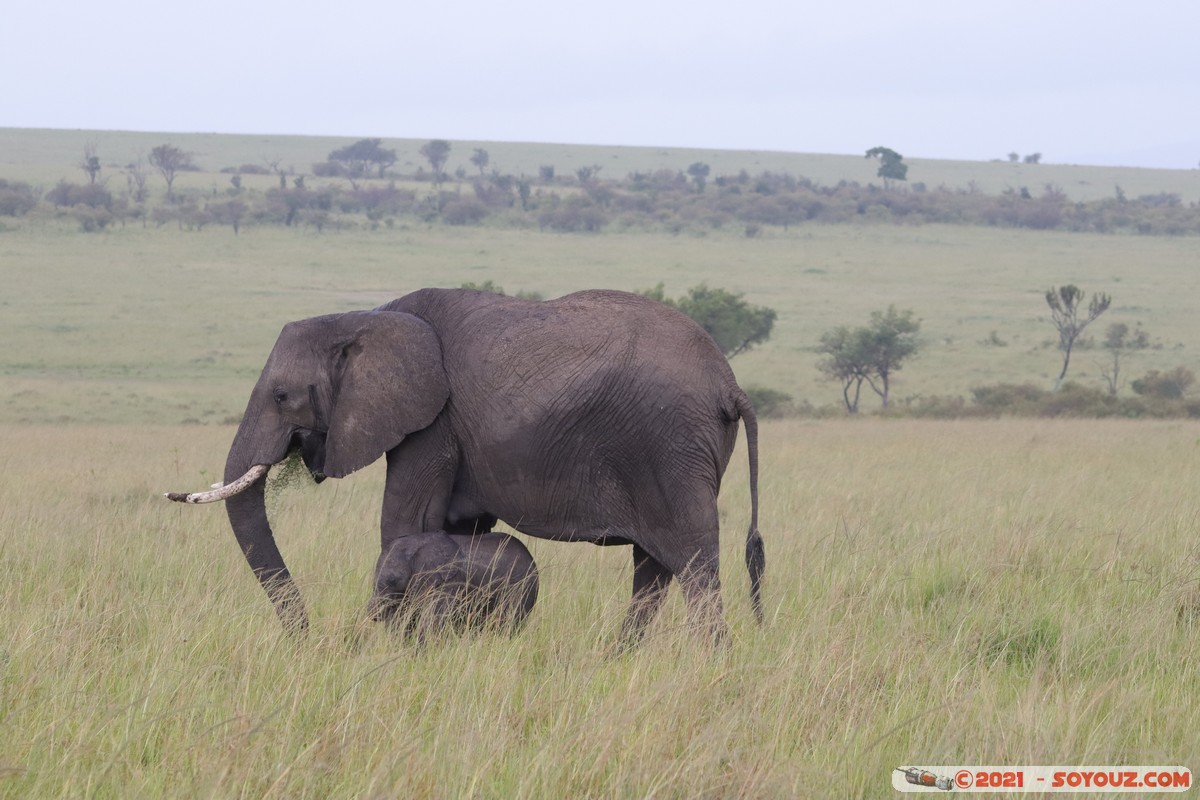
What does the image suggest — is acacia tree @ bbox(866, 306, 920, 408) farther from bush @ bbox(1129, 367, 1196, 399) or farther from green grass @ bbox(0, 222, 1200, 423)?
bush @ bbox(1129, 367, 1196, 399)

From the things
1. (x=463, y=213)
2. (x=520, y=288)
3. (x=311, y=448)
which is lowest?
(x=520, y=288)

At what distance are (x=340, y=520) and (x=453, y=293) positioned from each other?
320 cm

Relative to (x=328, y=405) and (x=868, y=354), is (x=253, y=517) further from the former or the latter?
(x=868, y=354)

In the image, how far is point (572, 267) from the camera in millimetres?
54031

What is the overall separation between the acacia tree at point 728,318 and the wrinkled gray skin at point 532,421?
85.0ft

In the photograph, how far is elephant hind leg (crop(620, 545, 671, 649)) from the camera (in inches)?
223

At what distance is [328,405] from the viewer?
5.74 meters

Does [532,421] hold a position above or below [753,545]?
above

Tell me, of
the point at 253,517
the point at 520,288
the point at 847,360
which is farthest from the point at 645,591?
the point at 520,288

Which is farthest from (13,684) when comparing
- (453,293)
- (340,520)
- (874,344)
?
(874,344)

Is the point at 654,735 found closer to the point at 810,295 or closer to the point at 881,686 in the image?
the point at 881,686

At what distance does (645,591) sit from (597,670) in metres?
1.03

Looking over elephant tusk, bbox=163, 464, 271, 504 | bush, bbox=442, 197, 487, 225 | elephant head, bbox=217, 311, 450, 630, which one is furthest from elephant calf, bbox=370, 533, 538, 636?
bush, bbox=442, 197, 487, 225

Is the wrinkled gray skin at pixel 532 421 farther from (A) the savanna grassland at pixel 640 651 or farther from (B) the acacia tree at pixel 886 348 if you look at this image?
(B) the acacia tree at pixel 886 348
